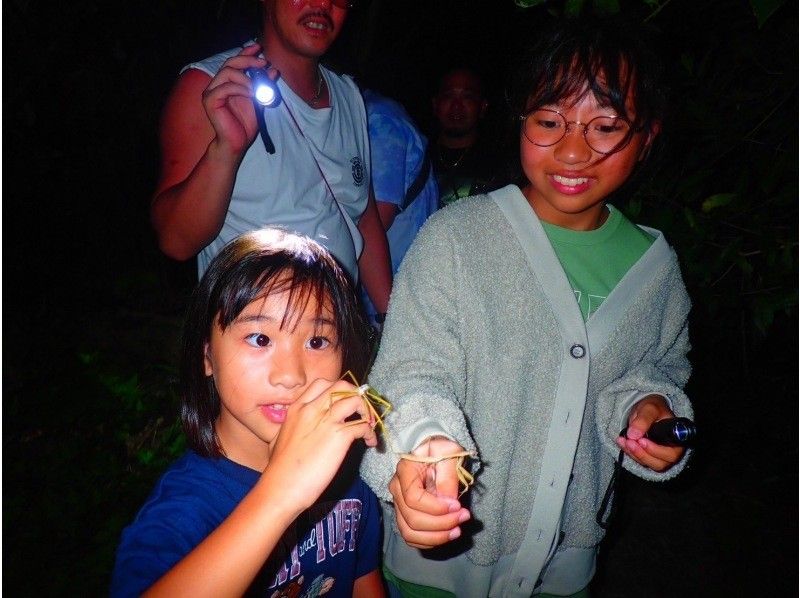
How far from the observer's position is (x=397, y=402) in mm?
1182

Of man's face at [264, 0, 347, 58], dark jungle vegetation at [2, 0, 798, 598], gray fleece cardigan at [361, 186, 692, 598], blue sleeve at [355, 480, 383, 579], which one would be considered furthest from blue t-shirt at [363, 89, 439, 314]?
gray fleece cardigan at [361, 186, 692, 598]

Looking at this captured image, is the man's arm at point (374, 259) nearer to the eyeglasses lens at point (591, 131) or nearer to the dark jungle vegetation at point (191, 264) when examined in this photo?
the dark jungle vegetation at point (191, 264)

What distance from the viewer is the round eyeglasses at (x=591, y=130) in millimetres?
1338

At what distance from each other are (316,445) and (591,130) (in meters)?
0.99

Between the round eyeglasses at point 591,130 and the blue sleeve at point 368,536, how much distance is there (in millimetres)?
1092

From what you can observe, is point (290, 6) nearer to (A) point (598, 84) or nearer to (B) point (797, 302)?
(A) point (598, 84)

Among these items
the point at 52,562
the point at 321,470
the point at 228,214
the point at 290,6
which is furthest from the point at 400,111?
the point at 52,562

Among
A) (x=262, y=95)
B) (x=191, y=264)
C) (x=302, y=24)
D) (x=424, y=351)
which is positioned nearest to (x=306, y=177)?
(x=262, y=95)

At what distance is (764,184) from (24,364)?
16.8ft

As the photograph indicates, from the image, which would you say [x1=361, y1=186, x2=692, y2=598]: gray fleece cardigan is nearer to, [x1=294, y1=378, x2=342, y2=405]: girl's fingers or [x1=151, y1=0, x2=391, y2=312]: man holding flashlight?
[x1=294, y1=378, x2=342, y2=405]: girl's fingers

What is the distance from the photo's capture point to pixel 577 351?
1.34 metres

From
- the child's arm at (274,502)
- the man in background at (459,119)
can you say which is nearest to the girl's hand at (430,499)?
the child's arm at (274,502)

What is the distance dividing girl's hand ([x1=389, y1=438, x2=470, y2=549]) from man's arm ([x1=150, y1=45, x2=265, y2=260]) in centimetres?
97

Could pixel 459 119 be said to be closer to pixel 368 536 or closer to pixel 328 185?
pixel 328 185
